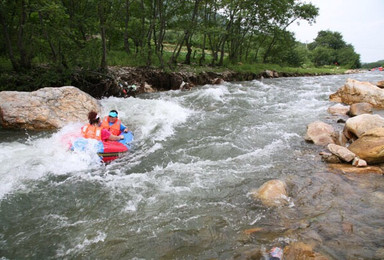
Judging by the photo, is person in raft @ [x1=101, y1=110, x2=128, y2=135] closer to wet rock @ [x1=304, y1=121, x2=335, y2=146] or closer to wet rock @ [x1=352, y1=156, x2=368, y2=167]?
wet rock @ [x1=304, y1=121, x2=335, y2=146]

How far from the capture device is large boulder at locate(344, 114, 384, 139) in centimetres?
649

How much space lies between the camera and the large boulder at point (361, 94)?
10.7 m

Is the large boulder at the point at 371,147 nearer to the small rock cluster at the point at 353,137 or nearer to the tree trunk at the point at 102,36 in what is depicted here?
the small rock cluster at the point at 353,137

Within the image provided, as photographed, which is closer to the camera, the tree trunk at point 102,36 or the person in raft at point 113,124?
the person in raft at point 113,124

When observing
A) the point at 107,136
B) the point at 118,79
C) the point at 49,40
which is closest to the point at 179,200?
the point at 107,136

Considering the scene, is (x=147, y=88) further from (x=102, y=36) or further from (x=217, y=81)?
(x=217, y=81)

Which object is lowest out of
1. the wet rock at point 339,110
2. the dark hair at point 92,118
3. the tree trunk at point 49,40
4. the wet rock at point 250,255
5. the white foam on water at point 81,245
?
the white foam on water at point 81,245

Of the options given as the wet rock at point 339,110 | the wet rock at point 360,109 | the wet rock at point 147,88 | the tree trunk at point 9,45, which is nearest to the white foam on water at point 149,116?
the wet rock at point 147,88

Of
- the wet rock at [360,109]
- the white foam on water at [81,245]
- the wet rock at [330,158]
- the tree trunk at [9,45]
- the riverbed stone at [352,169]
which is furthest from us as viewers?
the tree trunk at [9,45]

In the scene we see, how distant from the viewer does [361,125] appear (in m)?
6.58

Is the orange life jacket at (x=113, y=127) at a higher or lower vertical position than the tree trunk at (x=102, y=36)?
lower

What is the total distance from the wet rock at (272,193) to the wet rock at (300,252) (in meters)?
0.97

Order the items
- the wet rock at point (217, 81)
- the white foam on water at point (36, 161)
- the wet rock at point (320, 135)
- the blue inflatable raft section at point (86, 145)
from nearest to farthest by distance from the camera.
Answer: the white foam on water at point (36, 161)
the blue inflatable raft section at point (86, 145)
the wet rock at point (320, 135)
the wet rock at point (217, 81)

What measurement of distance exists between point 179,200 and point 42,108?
587 cm
